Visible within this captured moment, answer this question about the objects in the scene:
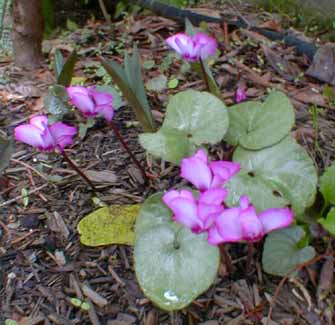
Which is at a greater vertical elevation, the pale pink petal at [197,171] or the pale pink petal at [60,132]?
the pale pink petal at [197,171]

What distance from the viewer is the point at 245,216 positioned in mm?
1069

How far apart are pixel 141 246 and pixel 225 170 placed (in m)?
0.25

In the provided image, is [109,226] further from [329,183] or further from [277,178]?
[329,183]

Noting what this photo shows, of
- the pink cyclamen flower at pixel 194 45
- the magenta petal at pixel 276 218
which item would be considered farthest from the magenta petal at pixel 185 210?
the pink cyclamen flower at pixel 194 45

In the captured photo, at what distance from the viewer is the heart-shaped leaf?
133cm

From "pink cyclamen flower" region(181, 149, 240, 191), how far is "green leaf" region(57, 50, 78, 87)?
2.16 feet

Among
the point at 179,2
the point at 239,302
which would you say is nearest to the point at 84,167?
the point at 239,302

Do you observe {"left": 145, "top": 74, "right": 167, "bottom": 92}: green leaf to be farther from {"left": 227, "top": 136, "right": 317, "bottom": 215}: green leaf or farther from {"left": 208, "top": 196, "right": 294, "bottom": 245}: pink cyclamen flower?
{"left": 208, "top": 196, "right": 294, "bottom": 245}: pink cyclamen flower

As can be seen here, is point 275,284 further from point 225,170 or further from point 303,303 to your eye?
point 225,170

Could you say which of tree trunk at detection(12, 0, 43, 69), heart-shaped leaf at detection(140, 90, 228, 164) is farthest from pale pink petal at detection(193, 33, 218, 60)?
tree trunk at detection(12, 0, 43, 69)

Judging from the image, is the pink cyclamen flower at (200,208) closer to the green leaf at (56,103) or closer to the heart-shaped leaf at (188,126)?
the heart-shaped leaf at (188,126)

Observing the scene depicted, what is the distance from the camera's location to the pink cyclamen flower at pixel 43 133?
1340 millimetres

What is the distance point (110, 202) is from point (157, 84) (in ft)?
1.71

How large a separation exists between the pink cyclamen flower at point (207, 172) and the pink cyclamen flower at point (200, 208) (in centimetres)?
4
